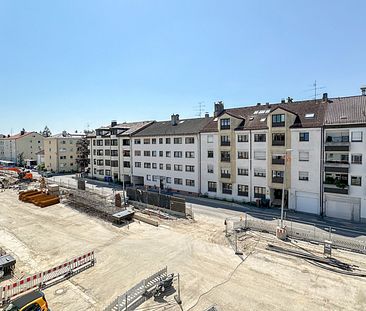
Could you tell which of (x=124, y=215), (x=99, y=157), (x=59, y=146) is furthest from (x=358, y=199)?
(x=59, y=146)

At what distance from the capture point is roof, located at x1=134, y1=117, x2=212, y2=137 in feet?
155

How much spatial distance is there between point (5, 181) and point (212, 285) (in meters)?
62.6

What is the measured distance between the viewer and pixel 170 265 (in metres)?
20.2

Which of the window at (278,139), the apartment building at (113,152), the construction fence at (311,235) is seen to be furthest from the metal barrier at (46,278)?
the apartment building at (113,152)

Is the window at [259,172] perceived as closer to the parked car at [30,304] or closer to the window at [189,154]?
the window at [189,154]

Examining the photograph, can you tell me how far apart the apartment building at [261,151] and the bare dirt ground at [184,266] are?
10.0 meters

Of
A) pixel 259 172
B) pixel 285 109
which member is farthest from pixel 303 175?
pixel 285 109

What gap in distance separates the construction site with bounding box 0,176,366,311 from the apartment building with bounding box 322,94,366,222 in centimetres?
1031

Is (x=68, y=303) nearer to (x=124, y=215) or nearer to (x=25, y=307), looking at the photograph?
(x=25, y=307)

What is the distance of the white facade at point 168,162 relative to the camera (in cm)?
4609

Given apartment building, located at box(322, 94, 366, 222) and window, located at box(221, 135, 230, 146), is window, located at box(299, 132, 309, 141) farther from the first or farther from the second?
window, located at box(221, 135, 230, 146)

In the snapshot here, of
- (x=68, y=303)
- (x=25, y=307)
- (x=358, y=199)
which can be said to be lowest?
(x=68, y=303)

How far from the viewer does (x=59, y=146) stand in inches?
3155

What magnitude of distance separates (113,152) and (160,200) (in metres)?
29.7
